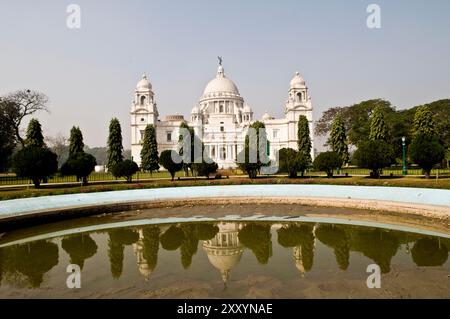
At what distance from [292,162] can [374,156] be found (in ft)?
21.6

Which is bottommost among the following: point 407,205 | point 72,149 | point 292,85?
point 407,205

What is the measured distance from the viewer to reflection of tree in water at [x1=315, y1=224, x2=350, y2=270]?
27.9 ft

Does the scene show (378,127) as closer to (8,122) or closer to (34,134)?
(34,134)

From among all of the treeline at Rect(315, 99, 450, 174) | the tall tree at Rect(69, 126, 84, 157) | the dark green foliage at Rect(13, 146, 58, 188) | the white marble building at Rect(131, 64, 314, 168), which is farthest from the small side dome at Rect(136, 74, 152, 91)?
the dark green foliage at Rect(13, 146, 58, 188)

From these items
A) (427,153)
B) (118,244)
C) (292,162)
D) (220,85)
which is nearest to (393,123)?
(427,153)

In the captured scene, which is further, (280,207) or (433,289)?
(280,207)

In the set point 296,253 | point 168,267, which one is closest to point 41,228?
point 168,267

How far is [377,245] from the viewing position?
970cm

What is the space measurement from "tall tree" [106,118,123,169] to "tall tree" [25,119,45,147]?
7.85 meters

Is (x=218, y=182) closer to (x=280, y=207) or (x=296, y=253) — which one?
(x=280, y=207)

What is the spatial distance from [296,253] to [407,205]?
6.74m

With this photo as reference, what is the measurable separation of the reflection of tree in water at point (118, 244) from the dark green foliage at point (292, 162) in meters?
18.1

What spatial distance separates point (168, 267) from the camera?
325 inches

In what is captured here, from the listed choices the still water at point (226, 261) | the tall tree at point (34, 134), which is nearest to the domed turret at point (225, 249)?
the still water at point (226, 261)
